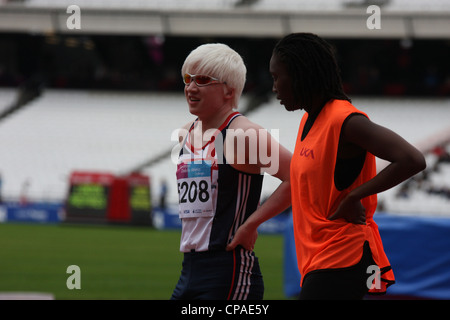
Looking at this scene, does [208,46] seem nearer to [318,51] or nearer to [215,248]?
[318,51]

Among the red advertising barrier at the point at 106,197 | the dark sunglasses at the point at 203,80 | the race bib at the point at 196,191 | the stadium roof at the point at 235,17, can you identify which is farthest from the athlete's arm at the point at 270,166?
the stadium roof at the point at 235,17

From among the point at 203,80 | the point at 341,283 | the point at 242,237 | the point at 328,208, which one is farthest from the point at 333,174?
the point at 203,80

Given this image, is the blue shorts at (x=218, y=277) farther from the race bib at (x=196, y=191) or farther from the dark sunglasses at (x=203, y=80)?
the dark sunglasses at (x=203, y=80)

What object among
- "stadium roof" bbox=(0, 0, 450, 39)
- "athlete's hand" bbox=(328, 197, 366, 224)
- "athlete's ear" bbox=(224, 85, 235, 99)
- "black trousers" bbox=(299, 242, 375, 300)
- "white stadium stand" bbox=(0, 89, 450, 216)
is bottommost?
"black trousers" bbox=(299, 242, 375, 300)

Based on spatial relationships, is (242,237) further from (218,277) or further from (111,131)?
(111,131)

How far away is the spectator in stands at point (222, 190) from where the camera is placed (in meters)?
3.63

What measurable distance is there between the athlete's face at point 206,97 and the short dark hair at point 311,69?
→ 486 mm

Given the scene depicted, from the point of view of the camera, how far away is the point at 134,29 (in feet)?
115

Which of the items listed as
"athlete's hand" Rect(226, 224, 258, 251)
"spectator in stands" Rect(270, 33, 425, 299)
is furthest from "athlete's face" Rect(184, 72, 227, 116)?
"athlete's hand" Rect(226, 224, 258, 251)

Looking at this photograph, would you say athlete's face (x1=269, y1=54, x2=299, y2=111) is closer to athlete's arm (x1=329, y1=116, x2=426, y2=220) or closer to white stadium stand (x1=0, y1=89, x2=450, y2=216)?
athlete's arm (x1=329, y1=116, x2=426, y2=220)

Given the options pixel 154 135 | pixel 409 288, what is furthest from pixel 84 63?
pixel 409 288

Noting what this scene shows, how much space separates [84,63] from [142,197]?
1968 cm

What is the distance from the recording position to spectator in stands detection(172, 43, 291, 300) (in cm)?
363

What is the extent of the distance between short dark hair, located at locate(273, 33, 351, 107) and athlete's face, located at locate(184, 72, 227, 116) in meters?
0.49
